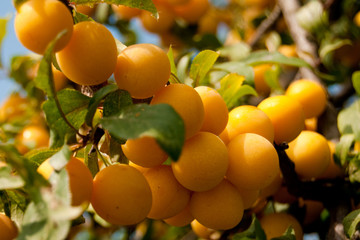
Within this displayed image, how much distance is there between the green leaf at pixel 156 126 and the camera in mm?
447

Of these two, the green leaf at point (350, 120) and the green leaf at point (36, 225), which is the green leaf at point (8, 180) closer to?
the green leaf at point (36, 225)

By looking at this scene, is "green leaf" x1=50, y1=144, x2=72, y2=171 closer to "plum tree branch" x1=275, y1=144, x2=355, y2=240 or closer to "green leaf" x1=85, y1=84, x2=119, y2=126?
"green leaf" x1=85, y1=84, x2=119, y2=126

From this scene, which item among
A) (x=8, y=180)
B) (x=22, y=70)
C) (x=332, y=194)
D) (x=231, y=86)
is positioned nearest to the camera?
(x=8, y=180)

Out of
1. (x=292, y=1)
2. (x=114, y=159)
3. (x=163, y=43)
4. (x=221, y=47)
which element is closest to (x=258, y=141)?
(x=114, y=159)

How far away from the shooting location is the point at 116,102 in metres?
0.54

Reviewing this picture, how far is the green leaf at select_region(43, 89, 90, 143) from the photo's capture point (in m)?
0.53

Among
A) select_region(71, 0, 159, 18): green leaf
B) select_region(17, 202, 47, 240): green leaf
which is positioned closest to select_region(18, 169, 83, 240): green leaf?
select_region(17, 202, 47, 240): green leaf

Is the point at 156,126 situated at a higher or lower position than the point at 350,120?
higher

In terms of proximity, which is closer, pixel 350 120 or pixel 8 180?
pixel 8 180

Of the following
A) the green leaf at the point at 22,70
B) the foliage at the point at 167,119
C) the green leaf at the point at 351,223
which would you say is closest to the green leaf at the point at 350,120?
the foliage at the point at 167,119

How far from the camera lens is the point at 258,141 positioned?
0.61 metres

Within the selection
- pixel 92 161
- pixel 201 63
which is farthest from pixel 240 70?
pixel 92 161

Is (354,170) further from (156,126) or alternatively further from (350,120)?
(156,126)

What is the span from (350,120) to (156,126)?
645 mm
